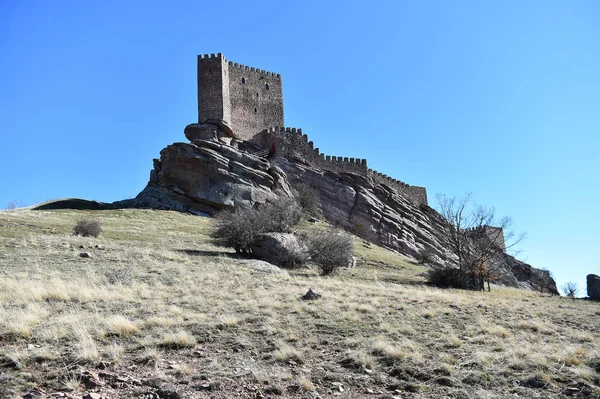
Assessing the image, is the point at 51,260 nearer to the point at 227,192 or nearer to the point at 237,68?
the point at 227,192

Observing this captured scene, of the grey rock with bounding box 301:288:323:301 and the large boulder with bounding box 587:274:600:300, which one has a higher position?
the grey rock with bounding box 301:288:323:301

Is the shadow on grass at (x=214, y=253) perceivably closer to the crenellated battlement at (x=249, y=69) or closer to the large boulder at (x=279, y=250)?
the large boulder at (x=279, y=250)

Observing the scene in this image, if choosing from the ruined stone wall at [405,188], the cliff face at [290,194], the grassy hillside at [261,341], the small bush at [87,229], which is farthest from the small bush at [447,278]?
the ruined stone wall at [405,188]

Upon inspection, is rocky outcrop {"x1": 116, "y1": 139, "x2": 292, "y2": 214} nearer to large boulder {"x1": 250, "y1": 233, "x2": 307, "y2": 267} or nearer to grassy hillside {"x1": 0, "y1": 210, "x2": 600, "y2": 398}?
large boulder {"x1": 250, "y1": 233, "x2": 307, "y2": 267}

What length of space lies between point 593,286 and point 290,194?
26.5 m

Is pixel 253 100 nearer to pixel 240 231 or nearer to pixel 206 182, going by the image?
pixel 206 182

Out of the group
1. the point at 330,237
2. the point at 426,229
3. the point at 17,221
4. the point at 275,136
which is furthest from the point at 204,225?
the point at 426,229

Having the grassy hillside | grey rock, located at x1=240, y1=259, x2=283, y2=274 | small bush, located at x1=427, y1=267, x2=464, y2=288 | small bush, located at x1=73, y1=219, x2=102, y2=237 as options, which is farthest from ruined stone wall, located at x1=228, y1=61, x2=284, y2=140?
the grassy hillside

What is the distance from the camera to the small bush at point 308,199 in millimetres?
48625

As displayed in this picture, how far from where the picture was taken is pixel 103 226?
32.8 metres

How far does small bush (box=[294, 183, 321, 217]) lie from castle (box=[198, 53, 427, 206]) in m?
5.18

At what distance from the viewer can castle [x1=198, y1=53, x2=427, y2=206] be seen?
177 feet

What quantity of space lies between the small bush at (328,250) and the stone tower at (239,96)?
31.0 metres

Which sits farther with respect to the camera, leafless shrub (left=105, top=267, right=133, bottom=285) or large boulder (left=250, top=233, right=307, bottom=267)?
large boulder (left=250, top=233, right=307, bottom=267)
